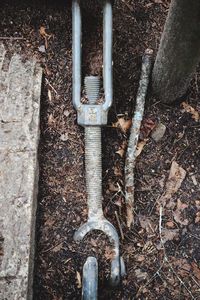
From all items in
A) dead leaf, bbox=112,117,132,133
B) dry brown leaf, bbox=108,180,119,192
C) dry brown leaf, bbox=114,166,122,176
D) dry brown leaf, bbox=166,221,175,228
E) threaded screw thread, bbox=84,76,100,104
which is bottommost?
dry brown leaf, bbox=166,221,175,228

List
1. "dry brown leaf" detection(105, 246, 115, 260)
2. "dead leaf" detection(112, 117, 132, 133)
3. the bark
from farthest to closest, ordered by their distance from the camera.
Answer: "dead leaf" detection(112, 117, 132, 133) → "dry brown leaf" detection(105, 246, 115, 260) → the bark

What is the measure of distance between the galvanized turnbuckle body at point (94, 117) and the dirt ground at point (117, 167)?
69mm

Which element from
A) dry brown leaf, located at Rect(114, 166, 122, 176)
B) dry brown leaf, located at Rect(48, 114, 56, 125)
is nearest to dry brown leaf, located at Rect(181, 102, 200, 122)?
dry brown leaf, located at Rect(114, 166, 122, 176)

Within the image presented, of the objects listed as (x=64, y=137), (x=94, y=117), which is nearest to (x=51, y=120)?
(x=64, y=137)

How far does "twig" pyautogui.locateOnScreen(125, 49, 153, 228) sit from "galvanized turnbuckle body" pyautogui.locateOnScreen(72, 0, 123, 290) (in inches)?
6.4

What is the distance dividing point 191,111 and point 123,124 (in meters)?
0.38

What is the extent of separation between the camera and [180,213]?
2193mm

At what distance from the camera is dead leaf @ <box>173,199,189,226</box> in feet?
7.16

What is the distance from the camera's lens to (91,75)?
2.22m

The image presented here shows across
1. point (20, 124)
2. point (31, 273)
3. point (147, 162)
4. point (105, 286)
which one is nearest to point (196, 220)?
point (147, 162)

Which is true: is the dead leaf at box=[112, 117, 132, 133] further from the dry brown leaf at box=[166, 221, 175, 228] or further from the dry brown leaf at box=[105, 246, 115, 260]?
the dry brown leaf at box=[105, 246, 115, 260]

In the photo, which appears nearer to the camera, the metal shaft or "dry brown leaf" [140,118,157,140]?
the metal shaft

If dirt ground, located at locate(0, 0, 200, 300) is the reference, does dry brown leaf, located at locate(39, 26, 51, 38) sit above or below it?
above

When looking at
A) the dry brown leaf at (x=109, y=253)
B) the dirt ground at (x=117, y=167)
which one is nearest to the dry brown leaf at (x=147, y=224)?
the dirt ground at (x=117, y=167)
